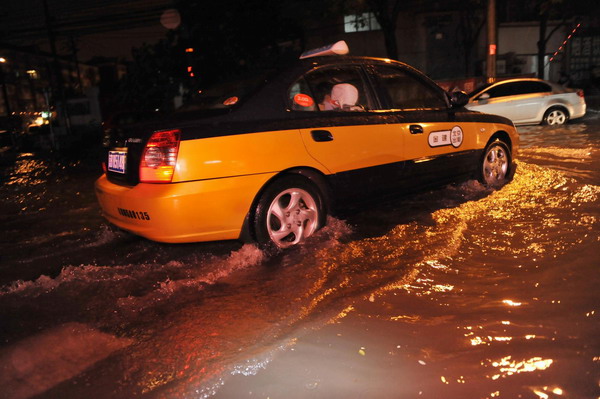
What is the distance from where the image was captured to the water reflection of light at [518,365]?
225cm

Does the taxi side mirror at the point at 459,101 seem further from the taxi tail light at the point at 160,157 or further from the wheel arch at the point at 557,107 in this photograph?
the wheel arch at the point at 557,107

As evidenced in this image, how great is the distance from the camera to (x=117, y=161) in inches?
153

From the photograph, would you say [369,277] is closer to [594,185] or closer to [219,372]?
[219,372]

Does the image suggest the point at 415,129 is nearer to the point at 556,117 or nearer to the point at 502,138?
the point at 502,138

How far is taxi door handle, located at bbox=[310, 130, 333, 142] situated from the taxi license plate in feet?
4.85

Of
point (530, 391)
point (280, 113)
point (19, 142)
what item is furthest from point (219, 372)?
point (19, 142)

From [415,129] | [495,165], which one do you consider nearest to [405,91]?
[415,129]

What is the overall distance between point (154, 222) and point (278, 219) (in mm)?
989

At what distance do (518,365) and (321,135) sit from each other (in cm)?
231

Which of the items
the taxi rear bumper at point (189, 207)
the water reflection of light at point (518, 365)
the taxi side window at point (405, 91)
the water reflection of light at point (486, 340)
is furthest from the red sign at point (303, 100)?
the water reflection of light at point (518, 365)

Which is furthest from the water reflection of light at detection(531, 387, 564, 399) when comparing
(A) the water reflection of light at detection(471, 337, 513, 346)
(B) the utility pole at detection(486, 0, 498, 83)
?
(B) the utility pole at detection(486, 0, 498, 83)

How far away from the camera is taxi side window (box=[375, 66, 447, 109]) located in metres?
4.62

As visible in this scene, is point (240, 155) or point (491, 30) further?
point (491, 30)

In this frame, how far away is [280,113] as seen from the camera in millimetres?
3809
